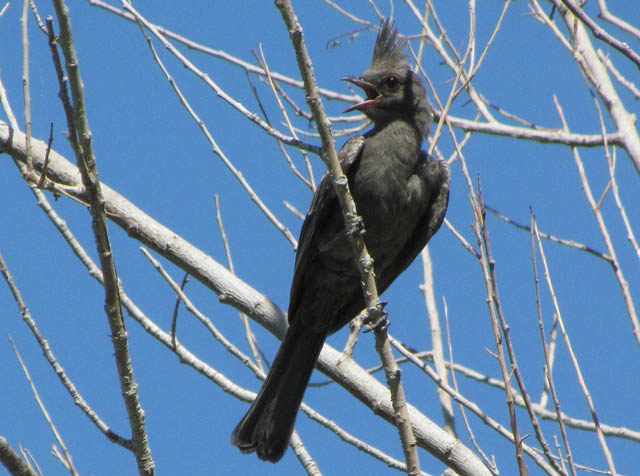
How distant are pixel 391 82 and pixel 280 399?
2.11 meters

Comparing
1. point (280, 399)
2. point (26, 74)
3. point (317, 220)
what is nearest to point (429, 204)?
point (317, 220)

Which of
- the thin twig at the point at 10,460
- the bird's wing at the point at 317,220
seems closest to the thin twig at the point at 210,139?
the bird's wing at the point at 317,220

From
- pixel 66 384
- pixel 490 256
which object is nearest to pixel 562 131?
pixel 490 256

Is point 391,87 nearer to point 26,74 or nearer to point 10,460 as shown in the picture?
point 26,74

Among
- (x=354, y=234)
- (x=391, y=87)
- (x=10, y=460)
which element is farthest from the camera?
(x=391, y=87)

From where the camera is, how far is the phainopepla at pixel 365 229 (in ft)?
15.1

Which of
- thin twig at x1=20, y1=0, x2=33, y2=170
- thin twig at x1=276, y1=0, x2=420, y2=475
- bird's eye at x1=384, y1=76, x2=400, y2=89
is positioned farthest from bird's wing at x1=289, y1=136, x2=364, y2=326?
thin twig at x1=20, y1=0, x2=33, y2=170

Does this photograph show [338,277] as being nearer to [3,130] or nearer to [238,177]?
[238,177]

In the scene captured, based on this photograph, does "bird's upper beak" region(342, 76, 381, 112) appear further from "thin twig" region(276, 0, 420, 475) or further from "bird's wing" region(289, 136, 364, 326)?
"thin twig" region(276, 0, 420, 475)

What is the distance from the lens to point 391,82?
5250mm

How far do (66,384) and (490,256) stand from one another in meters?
1.65

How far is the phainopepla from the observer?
4609 millimetres

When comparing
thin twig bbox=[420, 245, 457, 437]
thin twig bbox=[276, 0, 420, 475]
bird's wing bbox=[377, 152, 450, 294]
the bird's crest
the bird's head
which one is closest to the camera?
thin twig bbox=[276, 0, 420, 475]

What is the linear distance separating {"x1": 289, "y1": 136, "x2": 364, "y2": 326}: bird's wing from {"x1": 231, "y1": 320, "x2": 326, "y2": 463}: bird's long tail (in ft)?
0.87
